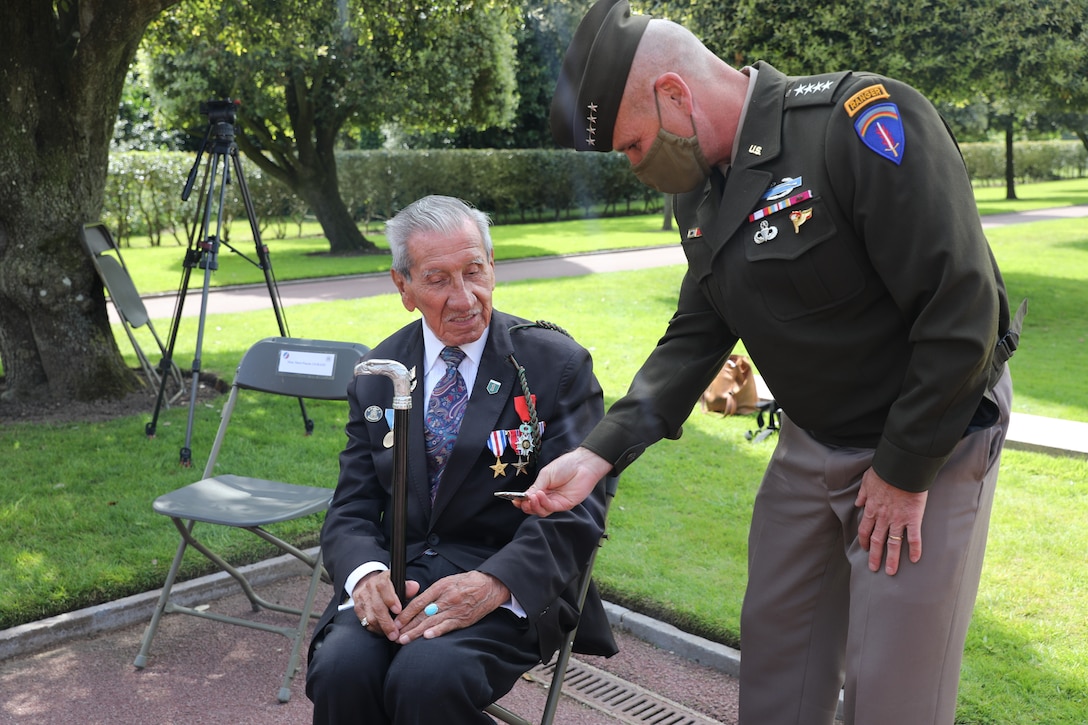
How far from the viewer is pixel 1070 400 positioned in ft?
27.2

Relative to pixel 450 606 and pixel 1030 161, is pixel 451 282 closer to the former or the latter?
pixel 450 606

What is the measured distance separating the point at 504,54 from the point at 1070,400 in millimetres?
16383

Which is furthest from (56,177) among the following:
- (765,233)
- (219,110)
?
(765,233)

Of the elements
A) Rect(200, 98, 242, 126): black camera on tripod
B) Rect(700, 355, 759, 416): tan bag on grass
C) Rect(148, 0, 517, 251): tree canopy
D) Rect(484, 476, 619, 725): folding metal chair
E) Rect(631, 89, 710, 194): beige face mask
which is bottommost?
Rect(700, 355, 759, 416): tan bag on grass

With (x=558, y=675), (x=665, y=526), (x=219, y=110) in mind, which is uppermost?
(x=219, y=110)

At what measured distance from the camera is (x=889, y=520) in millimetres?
2201

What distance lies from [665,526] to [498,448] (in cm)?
269

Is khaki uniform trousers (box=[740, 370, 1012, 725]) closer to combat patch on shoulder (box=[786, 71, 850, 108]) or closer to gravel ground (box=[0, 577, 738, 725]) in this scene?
combat patch on shoulder (box=[786, 71, 850, 108])

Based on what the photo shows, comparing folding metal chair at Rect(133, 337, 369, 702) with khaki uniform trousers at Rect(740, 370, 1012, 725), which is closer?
khaki uniform trousers at Rect(740, 370, 1012, 725)

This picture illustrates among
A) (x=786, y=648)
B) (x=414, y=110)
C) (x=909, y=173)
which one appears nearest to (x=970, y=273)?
(x=909, y=173)

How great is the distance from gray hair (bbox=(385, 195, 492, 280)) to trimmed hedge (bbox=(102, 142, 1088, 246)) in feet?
63.8

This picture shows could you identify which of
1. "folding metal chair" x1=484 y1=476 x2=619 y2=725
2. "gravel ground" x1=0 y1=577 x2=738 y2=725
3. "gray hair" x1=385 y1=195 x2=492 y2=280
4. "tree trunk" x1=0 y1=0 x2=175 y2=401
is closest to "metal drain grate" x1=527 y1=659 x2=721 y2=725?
"gravel ground" x1=0 y1=577 x2=738 y2=725

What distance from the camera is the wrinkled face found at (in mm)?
3227

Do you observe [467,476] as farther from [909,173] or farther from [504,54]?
[504,54]
